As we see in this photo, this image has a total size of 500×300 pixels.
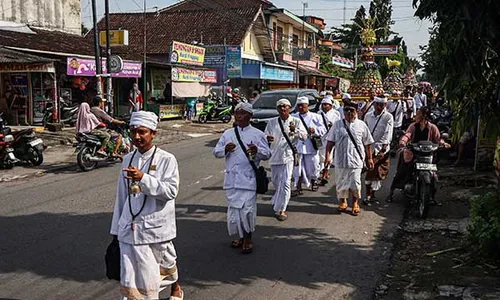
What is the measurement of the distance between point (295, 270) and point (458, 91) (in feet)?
7.77

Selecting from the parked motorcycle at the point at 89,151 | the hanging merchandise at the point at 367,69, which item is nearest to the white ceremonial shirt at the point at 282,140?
the parked motorcycle at the point at 89,151

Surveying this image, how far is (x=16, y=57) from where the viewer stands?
571 inches

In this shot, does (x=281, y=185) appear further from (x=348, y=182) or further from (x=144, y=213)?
(x=144, y=213)

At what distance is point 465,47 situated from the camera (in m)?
3.68

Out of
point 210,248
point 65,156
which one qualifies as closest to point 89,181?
point 65,156

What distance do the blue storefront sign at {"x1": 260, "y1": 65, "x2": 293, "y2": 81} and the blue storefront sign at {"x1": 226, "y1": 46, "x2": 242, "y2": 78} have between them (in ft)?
7.65

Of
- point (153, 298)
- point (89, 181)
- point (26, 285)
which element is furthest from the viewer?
point (89, 181)

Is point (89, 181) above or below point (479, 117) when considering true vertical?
below

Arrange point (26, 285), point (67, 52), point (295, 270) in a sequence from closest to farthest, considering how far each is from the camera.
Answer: point (26, 285), point (295, 270), point (67, 52)

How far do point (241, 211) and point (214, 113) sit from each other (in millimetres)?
17812

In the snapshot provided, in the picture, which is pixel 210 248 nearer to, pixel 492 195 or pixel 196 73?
pixel 492 195

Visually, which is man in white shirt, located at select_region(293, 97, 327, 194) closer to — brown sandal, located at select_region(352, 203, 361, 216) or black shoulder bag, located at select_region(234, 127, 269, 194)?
brown sandal, located at select_region(352, 203, 361, 216)

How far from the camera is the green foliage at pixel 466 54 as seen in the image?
3.62 m

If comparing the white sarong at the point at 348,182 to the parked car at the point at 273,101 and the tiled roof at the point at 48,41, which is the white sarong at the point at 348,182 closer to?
the parked car at the point at 273,101
